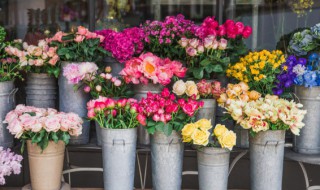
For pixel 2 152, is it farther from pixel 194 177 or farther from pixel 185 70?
pixel 194 177

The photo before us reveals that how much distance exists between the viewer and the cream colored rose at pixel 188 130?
191 centimetres

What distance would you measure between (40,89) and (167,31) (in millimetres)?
684

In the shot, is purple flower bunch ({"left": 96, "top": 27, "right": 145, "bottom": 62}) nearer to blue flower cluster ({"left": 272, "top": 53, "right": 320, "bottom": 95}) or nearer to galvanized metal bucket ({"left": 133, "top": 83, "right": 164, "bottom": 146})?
galvanized metal bucket ({"left": 133, "top": 83, "right": 164, "bottom": 146})

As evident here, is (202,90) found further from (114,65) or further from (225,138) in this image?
(114,65)

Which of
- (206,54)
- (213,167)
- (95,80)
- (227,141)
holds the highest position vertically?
(206,54)

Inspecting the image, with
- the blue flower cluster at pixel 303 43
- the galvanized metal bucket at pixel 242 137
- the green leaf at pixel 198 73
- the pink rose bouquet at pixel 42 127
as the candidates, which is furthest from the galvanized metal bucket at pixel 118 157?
the blue flower cluster at pixel 303 43

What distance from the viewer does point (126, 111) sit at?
1.96 meters

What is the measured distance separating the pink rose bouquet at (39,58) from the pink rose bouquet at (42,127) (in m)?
0.35

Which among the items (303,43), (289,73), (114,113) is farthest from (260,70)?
(114,113)

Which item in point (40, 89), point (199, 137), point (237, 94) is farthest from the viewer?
point (40, 89)

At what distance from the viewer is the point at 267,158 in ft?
6.63

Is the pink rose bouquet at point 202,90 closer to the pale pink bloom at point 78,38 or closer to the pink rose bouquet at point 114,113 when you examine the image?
the pink rose bouquet at point 114,113

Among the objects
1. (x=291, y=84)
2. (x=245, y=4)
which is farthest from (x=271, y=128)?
(x=245, y=4)

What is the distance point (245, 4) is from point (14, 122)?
2.45 meters
